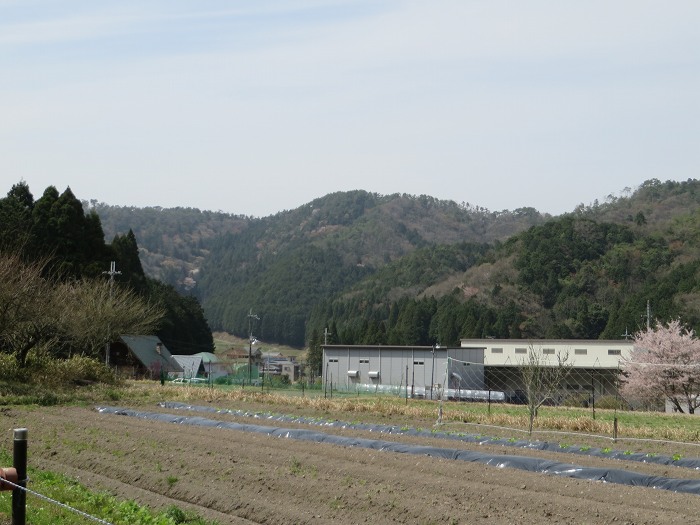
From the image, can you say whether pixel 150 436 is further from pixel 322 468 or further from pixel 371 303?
pixel 371 303

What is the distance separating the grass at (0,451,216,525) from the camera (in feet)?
30.2

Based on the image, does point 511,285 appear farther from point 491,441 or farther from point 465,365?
point 491,441

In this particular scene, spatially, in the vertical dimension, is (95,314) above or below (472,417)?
above

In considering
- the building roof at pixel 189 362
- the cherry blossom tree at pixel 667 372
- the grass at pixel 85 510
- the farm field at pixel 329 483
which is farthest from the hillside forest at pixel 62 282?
the cherry blossom tree at pixel 667 372

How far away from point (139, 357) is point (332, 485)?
155ft

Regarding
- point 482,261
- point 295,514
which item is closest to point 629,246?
point 482,261

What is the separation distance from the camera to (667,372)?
42.4 metres

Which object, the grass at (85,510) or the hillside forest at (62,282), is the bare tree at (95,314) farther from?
the grass at (85,510)

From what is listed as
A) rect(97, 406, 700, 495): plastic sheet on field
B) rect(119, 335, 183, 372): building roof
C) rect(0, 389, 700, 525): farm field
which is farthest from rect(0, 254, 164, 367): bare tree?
rect(0, 389, 700, 525): farm field

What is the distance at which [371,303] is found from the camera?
131 metres

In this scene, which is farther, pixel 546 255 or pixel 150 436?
pixel 546 255

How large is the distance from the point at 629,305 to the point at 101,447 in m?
66.4

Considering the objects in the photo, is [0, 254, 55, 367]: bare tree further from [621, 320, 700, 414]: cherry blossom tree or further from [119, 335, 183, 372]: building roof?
[621, 320, 700, 414]: cherry blossom tree

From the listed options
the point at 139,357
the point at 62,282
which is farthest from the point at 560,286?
the point at 62,282
